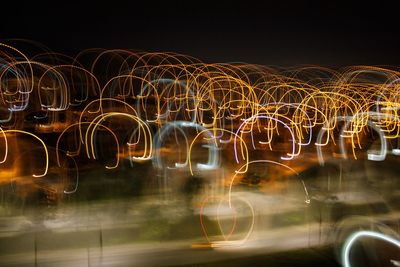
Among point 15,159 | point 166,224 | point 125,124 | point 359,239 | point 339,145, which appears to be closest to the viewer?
point 359,239

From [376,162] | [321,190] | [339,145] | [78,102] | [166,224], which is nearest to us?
[166,224]

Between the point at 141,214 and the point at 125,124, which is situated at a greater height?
the point at 125,124

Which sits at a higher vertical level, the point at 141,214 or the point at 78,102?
the point at 78,102

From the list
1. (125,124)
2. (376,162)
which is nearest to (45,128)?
(125,124)

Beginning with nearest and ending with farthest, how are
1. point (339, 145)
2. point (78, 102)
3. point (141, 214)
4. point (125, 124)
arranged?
1. point (141, 214)
2. point (339, 145)
3. point (125, 124)
4. point (78, 102)

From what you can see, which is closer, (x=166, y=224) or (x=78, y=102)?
(x=166, y=224)

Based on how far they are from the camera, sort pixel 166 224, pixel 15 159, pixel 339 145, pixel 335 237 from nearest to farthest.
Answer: pixel 335 237, pixel 166 224, pixel 15 159, pixel 339 145

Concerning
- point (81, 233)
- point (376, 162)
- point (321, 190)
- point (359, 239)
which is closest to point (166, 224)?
point (81, 233)

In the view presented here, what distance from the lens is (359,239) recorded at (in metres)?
5.00

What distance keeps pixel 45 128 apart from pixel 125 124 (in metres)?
2.65

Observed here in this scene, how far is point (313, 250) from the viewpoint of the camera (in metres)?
5.23

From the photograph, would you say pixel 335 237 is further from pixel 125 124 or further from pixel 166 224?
pixel 125 124

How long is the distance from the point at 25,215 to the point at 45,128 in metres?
7.15

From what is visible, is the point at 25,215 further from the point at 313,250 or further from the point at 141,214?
the point at 313,250
